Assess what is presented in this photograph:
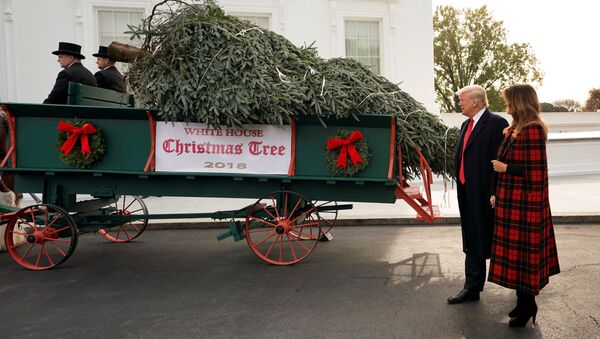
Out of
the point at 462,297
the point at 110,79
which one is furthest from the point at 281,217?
the point at 110,79

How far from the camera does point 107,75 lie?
23.2 ft

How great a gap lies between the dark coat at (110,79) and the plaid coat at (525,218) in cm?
531

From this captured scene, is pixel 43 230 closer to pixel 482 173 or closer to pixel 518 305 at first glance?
pixel 482 173

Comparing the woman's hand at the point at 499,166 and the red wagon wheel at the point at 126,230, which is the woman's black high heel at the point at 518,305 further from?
the red wagon wheel at the point at 126,230

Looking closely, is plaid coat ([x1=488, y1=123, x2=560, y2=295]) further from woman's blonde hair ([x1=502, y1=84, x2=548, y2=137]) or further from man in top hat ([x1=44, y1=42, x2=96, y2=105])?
man in top hat ([x1=44, y1=42, x2=96, y2=105])

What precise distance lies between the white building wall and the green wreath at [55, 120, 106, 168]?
22.1 ft

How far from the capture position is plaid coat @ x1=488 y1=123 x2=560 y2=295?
150 inches

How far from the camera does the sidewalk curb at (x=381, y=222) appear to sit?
8.45m

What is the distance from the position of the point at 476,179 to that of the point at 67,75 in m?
4.88

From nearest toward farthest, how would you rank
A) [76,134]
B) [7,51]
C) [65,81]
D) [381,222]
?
[76,134]
[65,81]
[381,222]
[7,51]

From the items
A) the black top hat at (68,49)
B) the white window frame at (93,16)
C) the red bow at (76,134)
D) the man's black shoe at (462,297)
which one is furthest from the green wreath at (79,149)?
the white window frame at (93,16)

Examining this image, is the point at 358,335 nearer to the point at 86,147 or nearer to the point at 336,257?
the point at 336,257

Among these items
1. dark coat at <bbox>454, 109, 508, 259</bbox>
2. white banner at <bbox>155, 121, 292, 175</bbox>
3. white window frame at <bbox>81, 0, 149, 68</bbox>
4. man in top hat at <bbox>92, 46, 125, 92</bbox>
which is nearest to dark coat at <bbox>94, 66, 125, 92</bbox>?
man in top hat at <bbox>92, 46, 125, 92</bbox>

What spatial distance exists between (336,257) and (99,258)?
118 inches
